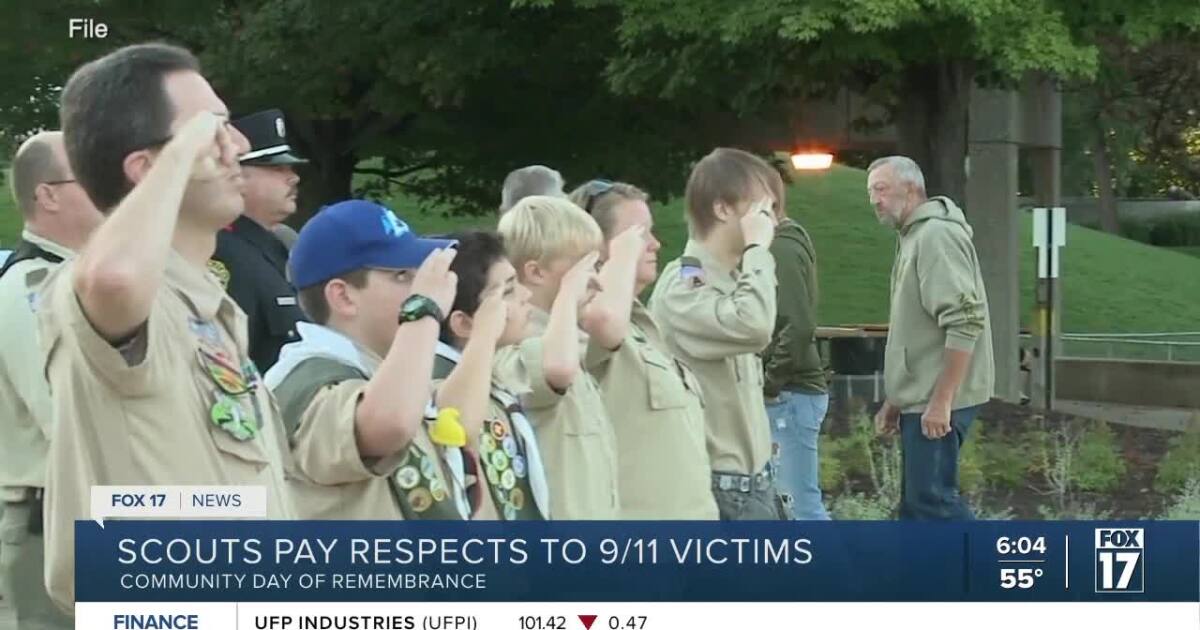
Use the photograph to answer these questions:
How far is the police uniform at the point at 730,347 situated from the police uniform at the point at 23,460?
1.29 meters

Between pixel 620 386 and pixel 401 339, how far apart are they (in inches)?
35.6

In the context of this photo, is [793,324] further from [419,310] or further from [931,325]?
[419,310]

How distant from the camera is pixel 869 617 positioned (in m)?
2.99

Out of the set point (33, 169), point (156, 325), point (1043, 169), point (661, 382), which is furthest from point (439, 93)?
point (156, 325)

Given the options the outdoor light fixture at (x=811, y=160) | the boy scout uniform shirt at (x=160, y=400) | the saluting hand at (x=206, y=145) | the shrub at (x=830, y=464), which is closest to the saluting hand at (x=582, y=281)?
the boy scout uniform shirt at (x=160, y=400)

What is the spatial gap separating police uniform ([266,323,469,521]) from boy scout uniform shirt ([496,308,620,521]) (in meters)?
0.28

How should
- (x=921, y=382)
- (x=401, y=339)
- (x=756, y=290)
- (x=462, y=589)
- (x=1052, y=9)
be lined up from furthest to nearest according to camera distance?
1. (x=1052, y=9)
2. (x=921, y=382)
3. (x=756, y=290)
4. (x=462, y=589)
5. (x=401, y=339)

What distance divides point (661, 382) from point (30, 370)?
3.67ft

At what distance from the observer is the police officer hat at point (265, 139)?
10.8 ft

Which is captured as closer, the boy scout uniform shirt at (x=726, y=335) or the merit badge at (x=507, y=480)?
the merit badge at (x=507, y=480)

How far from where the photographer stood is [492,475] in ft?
9.30

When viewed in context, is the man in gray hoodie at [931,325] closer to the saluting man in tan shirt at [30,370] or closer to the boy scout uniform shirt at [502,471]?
the boy scout uniform shirt at [502,471]

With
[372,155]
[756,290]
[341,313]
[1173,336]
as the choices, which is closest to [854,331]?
[372,155]

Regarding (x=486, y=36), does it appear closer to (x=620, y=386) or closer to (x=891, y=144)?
(x=891, y=144)
